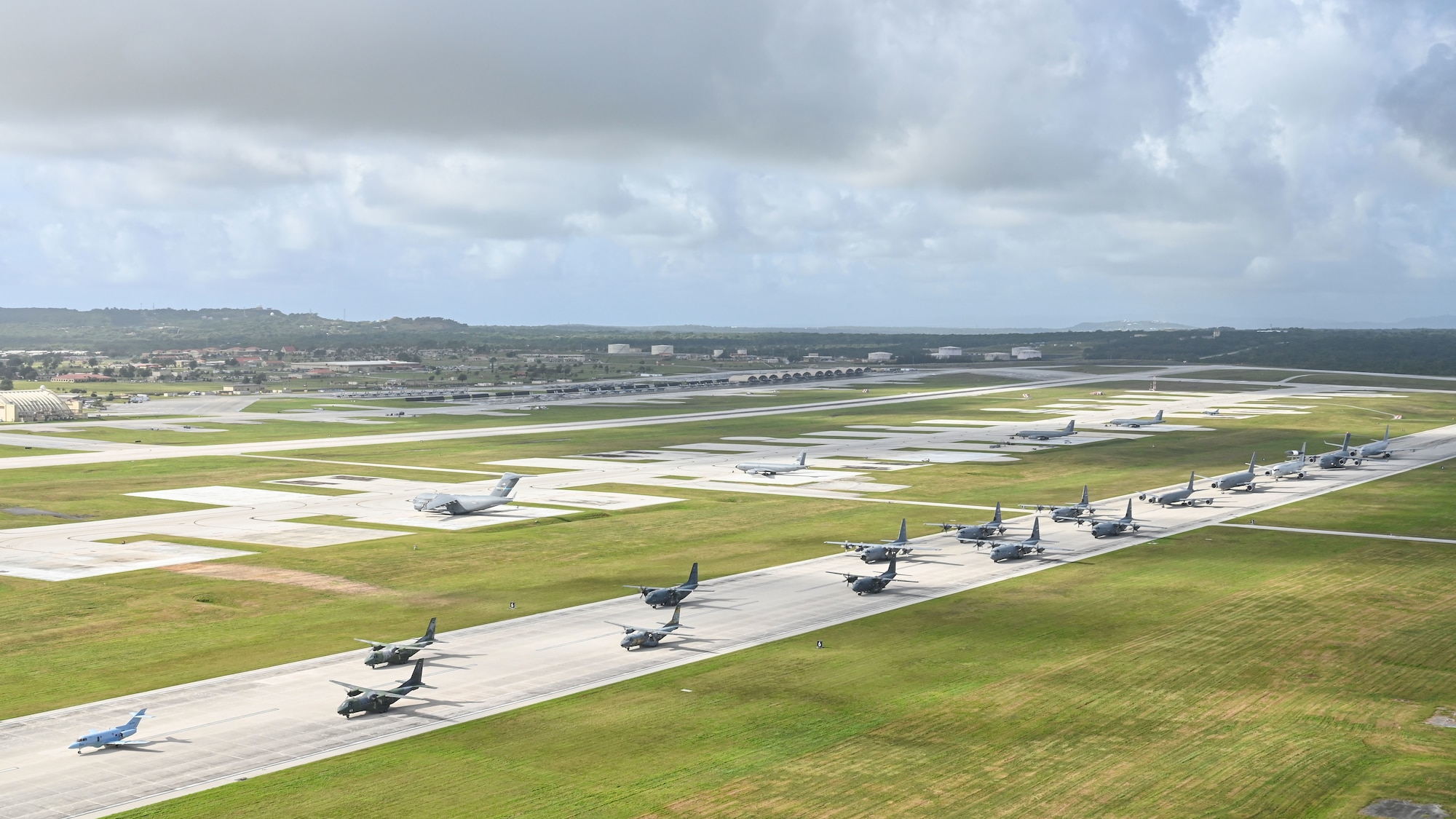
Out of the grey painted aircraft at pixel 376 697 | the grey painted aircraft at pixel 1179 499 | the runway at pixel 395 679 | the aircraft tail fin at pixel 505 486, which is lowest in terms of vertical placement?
the runway at pixel 395 679

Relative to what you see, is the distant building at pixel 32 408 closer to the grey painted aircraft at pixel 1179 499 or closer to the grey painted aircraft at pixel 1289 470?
the grey painted aircraft at pixel 1179 499

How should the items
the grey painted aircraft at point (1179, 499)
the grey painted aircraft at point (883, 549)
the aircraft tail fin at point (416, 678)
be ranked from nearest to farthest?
the aircraft tail fin at point (416, 678) → the grey painted aircraft at point (883, 549) → the grey painted aircraft at point (1179, 499)

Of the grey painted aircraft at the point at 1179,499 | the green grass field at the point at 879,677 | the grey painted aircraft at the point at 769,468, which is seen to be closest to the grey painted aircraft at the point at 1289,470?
the grey painted aircraft at the point at 1179,499

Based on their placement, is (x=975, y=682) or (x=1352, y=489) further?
(x=1352, y=489)

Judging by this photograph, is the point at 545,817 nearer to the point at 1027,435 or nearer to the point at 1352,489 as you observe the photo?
the point at 1352,489

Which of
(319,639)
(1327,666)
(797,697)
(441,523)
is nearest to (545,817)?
(797,697)
